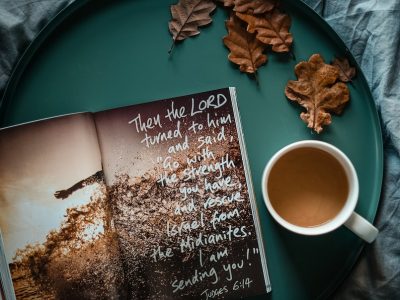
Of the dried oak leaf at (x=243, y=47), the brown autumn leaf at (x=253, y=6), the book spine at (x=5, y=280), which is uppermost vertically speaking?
the brown autumn leaf at (x=253, y=6)

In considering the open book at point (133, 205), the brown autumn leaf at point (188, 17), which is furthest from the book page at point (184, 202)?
the brown autumn leaf at point (188, 17)

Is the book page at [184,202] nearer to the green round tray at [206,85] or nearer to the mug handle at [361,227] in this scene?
the green round tray at [206,85]

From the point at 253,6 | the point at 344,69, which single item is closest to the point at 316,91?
the point at 344,69

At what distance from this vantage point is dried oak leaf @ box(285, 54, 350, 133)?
83 centimetres

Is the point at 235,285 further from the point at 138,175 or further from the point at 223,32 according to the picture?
the point at 223,32

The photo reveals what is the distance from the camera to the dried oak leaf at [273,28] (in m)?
0.83

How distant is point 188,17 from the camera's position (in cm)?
83

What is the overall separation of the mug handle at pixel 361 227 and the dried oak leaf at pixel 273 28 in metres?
0.28

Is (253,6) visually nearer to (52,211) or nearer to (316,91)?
(316,91)

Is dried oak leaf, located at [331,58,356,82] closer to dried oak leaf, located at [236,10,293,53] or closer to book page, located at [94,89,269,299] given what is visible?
dried oak leaf, located at [236,10,293,53]

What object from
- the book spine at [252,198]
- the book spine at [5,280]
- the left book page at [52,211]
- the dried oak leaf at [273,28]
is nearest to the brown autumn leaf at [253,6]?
the dried oak leaf at [273,28]

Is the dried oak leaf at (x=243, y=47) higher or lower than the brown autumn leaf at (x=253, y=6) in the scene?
lower

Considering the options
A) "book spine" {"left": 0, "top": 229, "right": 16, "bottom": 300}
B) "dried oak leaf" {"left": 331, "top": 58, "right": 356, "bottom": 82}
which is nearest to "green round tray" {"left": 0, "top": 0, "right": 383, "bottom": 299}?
"dried oak leaf" {"left": 331, "top": 58, "right": 356, "bottom": 82}

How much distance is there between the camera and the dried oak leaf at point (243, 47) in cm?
83
